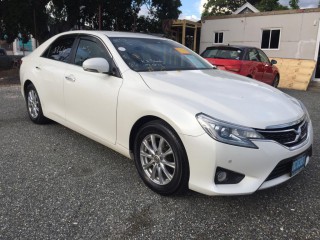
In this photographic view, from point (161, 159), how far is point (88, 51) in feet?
6.05

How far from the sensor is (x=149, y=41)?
4.13 m

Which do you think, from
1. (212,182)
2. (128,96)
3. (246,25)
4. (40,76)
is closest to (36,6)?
(246,25)

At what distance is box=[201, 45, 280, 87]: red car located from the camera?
27.4ft

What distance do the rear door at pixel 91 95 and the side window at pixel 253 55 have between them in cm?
600

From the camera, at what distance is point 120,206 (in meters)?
2.80

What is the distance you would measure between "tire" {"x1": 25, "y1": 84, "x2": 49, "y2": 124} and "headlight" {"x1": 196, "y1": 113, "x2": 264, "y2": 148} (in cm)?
320

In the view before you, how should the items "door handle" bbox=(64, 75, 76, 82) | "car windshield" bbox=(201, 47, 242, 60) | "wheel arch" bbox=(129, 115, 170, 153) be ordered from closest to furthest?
"wheel arch" bbox=(129, 115, 170, 153), "door handle" bbox=(64, 75, 76, 82), "car windshield" bbox=(201, 47, 242, 60)

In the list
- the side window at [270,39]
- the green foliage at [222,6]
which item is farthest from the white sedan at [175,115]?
the green foliage at [222,6]

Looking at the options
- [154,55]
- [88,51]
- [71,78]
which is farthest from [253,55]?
[71,78]

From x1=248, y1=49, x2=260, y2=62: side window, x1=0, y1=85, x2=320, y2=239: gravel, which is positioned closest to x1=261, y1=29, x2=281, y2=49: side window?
x1=248, y1=49, x2=260, y2=62: side window

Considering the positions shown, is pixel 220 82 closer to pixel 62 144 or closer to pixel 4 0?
pixel 62 144

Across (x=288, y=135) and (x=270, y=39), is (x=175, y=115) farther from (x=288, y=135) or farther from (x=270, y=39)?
(x=270, y=39)

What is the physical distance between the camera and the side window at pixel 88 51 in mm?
3708

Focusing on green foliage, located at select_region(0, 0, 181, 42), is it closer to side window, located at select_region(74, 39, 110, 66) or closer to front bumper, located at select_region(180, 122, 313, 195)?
side window, located at select_region(74, 39, 110, 66)
